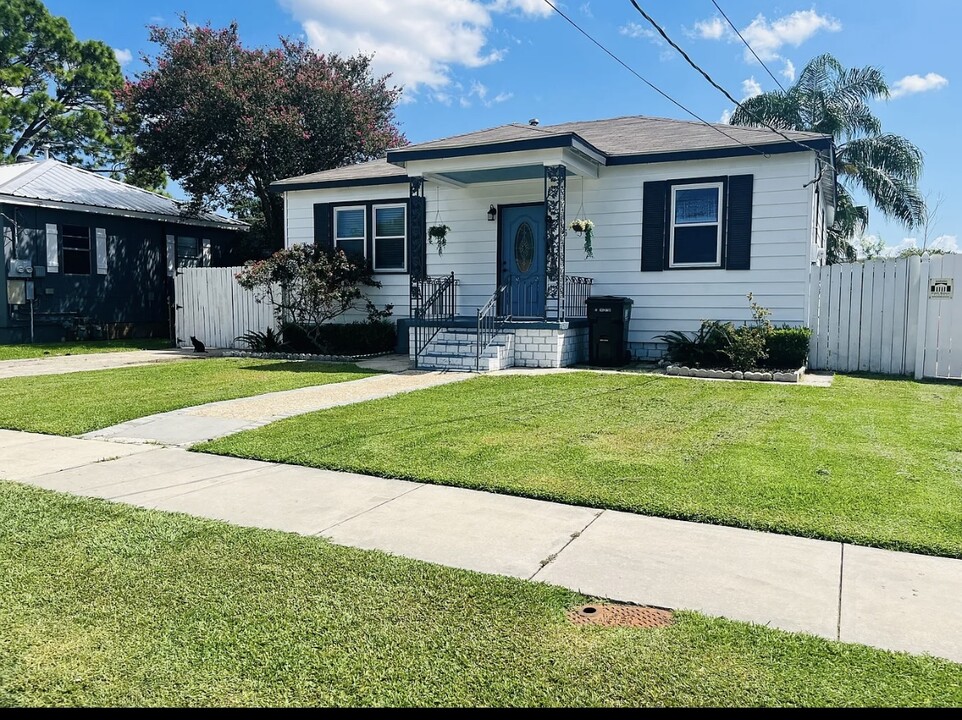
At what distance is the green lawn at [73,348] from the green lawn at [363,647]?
13672 millimetres

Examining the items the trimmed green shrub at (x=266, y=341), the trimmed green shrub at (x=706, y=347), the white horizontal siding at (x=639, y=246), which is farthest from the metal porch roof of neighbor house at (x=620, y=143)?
the trimmed green shrub at (x=266, y=341)

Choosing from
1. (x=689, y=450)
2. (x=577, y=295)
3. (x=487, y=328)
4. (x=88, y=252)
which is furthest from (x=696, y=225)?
(x=88, y=252)

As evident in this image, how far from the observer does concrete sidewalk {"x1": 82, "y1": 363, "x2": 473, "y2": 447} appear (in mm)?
6668

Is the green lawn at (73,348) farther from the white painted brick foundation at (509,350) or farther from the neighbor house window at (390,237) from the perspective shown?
the white painted brick foundation at (509,350)

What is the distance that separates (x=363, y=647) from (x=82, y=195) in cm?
2070

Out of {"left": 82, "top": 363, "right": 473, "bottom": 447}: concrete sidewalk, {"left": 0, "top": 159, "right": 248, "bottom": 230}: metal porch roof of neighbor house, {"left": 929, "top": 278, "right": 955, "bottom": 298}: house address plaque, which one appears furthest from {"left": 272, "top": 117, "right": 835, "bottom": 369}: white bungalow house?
{"left": 0, "top": 159, "right": 248, "bottom": 230}: metal porch roof of neighbor house

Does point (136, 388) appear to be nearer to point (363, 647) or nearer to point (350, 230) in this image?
point (350, 230)

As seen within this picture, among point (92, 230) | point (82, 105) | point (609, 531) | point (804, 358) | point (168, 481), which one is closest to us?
point (609, 531)

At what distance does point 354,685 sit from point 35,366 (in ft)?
42.0

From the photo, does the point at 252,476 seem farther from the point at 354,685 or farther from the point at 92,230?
the point at 92,230

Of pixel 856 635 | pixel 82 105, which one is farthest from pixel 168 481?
pixel 82 105

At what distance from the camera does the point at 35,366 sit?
41.9 feet

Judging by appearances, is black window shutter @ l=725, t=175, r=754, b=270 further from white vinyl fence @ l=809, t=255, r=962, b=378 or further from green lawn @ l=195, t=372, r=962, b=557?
green lawn @ l=195, t=372, r=962, b=557

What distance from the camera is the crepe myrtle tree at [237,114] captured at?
64.8ft
